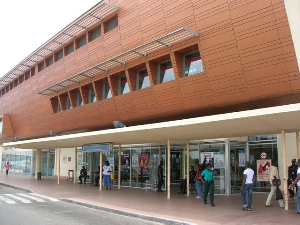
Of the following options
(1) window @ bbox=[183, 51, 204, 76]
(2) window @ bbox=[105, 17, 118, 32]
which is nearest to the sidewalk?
(1) window @ bbox=[183, 51, 204, 76]

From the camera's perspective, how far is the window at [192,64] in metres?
14.4

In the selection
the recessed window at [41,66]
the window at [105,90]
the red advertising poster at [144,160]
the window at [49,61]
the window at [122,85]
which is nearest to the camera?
the window at [122,85]

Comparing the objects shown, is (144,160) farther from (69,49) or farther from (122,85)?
(69,49)

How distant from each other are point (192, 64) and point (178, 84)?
120 centimetres

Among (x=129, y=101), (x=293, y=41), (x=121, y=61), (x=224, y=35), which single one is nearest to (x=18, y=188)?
(x=129, y=101)

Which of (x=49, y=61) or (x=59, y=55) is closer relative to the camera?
Answer: (x=59, y=55)

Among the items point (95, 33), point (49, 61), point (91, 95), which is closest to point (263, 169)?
point (91, 95)

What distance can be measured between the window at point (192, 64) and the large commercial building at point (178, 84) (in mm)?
48

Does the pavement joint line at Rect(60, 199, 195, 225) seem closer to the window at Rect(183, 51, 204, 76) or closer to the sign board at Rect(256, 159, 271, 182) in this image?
the window at Rect(183, 51, 204, 76)

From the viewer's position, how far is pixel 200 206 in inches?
461

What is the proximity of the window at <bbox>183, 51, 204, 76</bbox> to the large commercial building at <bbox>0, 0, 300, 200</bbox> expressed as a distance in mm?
48

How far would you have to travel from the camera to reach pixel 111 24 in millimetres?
18688

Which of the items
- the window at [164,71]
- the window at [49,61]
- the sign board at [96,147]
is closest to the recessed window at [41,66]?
the window at [49,61]

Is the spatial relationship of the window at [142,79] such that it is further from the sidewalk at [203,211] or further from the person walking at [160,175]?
the sidewalk at [203,211]
